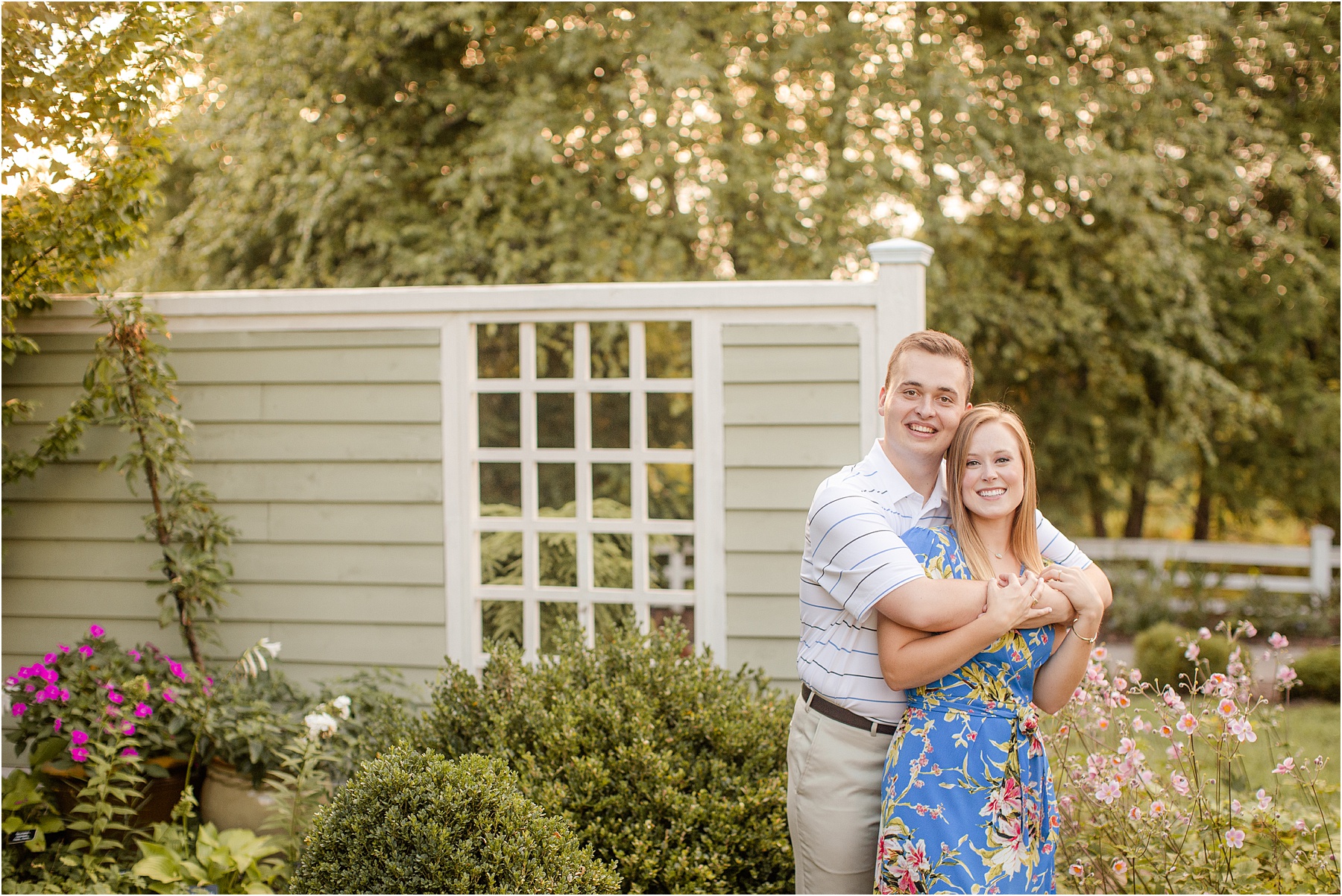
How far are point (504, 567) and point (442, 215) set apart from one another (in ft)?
12.1

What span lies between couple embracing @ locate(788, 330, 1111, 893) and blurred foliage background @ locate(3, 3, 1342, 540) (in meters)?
4.82

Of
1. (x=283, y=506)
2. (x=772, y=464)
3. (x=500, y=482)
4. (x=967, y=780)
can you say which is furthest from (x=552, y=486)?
(x=967, y=780)

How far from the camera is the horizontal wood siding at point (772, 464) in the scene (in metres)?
3.70

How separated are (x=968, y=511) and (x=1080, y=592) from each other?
0.27 meters

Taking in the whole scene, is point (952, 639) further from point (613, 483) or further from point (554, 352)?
point (554, 352)

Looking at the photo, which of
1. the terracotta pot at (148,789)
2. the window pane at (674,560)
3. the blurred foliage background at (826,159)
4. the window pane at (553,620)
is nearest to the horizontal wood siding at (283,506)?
the window pane at (553,620)

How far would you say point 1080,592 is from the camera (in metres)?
1.86

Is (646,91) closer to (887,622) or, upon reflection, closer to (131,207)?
(131,207)

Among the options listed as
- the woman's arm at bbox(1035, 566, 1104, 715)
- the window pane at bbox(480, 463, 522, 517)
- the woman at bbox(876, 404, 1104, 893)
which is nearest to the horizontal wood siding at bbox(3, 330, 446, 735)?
the woman at bbox(876, 404, 1104, 893)

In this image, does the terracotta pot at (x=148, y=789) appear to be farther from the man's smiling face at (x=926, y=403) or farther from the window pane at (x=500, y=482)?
the window pane at (x=500, y=482)

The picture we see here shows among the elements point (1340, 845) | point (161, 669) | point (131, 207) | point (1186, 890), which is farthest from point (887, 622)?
point (131, 207)

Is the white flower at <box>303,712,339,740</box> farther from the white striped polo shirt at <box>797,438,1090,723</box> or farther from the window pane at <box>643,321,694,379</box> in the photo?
the window pane at <box>643,321,694,379</box>

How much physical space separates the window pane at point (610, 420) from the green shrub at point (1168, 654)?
4122mm

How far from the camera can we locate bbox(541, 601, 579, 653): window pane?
11.1ft
